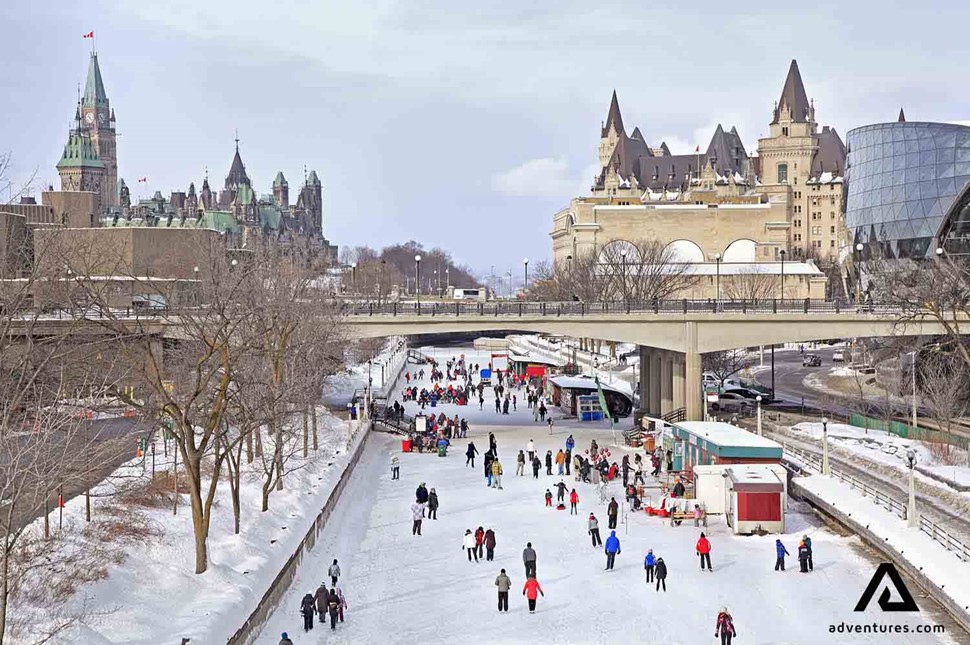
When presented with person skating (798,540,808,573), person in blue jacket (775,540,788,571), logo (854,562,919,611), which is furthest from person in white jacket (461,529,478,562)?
logo (854,562,919,611)

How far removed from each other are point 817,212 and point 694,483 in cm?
16125

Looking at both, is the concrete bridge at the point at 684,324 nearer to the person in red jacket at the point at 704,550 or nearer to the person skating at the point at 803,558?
the person in red jacket at the point at 704,550

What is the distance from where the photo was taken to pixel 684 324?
49844mm

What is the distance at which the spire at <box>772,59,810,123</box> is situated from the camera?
181750 mm

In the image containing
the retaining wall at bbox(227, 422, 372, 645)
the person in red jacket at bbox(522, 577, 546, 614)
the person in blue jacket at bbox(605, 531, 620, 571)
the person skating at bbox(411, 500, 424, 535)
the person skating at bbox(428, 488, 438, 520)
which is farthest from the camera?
the person skating at bbox(428, 488, 438, 520)

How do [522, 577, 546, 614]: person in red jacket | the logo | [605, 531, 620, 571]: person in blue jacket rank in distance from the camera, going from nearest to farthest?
the logo → [522, 577, 546, 614]: person in red jacket → [605, 531, 620, 571]: person in blue jacket

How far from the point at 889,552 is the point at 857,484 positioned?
7.19m

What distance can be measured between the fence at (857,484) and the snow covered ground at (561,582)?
1565 mm

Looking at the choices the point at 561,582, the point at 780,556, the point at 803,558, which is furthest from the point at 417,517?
the point at 803,558

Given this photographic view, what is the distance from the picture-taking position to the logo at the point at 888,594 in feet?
76.4

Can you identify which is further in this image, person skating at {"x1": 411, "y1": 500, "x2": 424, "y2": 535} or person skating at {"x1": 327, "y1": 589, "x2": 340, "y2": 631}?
person skating at {"x1": 411, "y1": 500, "x2": 424, "y2": 535}

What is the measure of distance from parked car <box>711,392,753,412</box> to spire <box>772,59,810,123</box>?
435ft

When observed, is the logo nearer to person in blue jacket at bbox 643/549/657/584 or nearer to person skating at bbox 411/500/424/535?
person in blue jacket at bbox 643/549/657/584

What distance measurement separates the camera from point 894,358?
223ft
